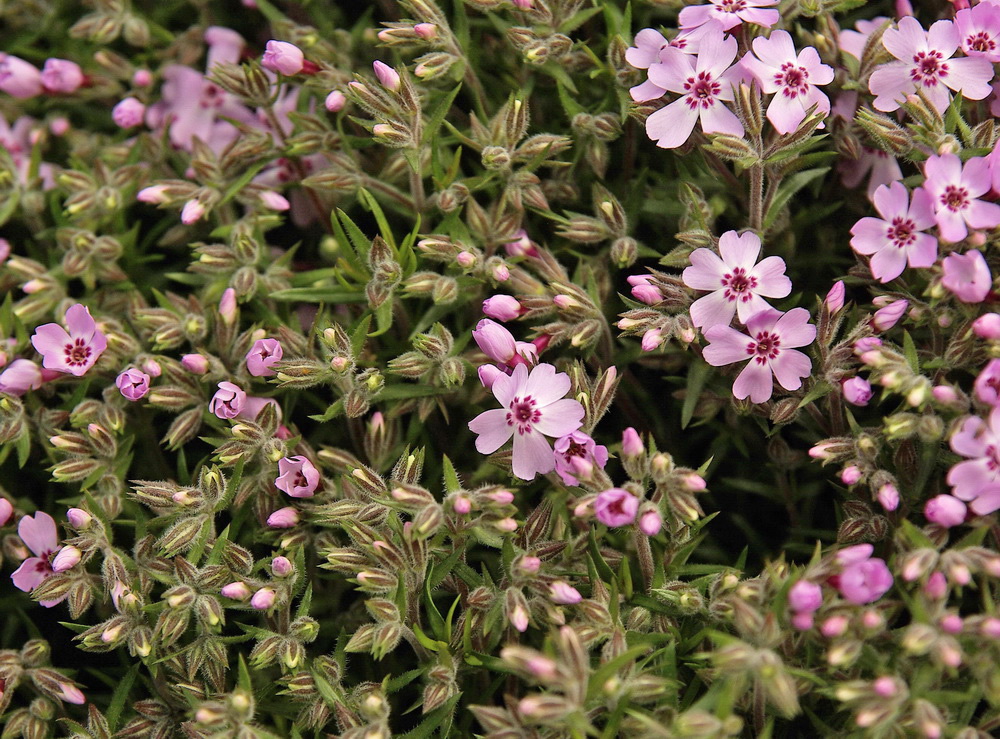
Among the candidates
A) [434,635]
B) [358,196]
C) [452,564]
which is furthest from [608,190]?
[434,635]

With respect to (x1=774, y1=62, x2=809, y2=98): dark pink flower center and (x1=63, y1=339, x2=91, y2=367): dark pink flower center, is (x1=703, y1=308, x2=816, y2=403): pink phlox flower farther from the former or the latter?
(x1=63, y1=339, x2=91, y2=367): dark pink flower center

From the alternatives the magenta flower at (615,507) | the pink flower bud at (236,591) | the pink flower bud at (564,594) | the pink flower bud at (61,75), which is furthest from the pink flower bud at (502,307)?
the pink flower bud at (61,75)

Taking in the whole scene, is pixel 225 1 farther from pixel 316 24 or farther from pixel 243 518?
pixel 243 518

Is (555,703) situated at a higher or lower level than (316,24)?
lower

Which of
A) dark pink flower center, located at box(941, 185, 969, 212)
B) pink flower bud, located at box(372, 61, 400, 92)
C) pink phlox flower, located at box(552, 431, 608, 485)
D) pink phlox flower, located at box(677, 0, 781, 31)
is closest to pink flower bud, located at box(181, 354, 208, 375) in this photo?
pink flower bud, located at box(372, 61, 400, 92)

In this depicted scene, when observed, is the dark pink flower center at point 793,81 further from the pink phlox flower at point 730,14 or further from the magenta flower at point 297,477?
the magenta flower at point 297,477
